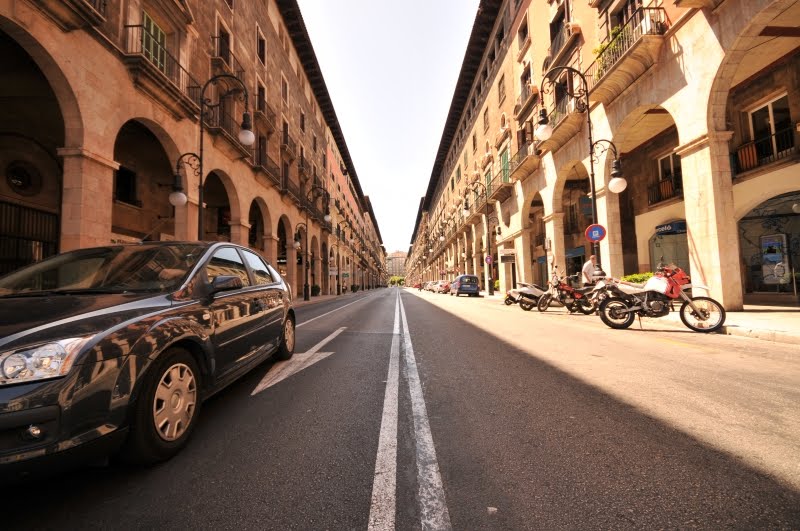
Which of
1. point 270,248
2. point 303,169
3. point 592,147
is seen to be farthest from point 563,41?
point 303,169

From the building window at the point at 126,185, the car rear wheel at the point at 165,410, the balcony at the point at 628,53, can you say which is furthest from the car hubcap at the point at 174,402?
the building window at the point at 126,185

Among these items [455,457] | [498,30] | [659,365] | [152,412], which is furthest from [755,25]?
[498,30]

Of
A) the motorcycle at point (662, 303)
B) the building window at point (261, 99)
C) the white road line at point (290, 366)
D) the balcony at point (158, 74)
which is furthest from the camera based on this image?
the building window at point (261, 99)

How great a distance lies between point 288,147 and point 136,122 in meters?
13.2

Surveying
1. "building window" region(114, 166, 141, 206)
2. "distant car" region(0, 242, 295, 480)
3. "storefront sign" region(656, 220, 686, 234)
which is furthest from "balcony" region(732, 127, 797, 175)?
"building window" region(114, 166, 141, 206)

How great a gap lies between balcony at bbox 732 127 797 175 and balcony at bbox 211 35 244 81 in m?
20.7

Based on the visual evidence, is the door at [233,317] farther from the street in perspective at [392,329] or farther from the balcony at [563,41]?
the balcony at [563,41]

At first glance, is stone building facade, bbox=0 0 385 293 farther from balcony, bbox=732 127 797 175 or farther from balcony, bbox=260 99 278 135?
balcony, bbox=732 127 797 175

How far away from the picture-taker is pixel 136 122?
12.4 meters

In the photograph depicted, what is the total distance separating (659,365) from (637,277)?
10.4m

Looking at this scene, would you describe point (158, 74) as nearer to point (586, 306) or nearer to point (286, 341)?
point (286, 341)

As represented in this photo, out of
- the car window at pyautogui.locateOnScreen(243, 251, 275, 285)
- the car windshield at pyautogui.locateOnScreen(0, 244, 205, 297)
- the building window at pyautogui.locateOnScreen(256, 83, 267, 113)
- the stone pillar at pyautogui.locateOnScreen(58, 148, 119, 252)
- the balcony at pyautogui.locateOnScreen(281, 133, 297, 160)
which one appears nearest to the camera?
the car windshield at pyautogui.locateOnScreen(0, 244, 205, 297)

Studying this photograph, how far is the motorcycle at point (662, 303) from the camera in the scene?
6.99 metres

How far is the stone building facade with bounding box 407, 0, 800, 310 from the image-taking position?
9.09 m
